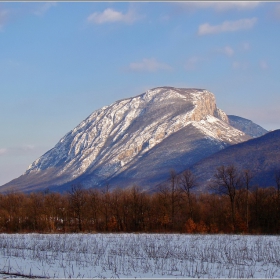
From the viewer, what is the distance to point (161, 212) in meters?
89.2

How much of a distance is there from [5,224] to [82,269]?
79803 millimetres

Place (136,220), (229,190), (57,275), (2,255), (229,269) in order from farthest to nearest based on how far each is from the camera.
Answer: (136,220)
(229,190)
(2,255)
(229,269)
(57,275)

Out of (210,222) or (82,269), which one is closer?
(82,269)

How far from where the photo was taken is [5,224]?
315 ft

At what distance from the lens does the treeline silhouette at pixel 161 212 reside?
80312mm

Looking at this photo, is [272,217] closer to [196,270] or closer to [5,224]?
[5,224]

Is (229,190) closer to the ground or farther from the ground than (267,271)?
farther from the ground

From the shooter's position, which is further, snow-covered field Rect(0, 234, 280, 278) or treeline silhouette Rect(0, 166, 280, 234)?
treeline silhouette Rect(0, 166, 280, 234)

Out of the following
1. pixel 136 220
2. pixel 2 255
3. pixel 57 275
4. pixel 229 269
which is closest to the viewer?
pixel 57 275

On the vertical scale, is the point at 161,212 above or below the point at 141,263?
above

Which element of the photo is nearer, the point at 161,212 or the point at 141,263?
the point at 141,263

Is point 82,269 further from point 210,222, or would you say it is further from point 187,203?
point 187,203

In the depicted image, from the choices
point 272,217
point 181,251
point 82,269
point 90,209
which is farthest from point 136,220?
point 82,269

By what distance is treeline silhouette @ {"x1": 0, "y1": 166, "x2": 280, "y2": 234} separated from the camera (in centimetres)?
8031
